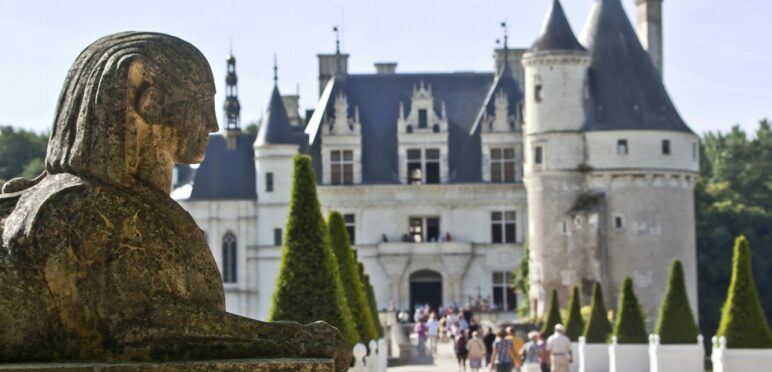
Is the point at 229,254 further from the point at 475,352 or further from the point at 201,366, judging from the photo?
the point at 201,366

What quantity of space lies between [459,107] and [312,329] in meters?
50.6

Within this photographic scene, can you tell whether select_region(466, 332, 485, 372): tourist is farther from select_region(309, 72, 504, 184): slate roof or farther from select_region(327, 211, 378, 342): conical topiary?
select_region(309, 72, 504, 184): slate roof

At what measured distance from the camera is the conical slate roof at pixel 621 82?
48.1 meters

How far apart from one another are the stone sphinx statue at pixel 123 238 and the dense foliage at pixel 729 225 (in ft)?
158

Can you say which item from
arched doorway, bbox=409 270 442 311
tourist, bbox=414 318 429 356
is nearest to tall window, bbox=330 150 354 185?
arched doorway, bbox=409 270 442 311

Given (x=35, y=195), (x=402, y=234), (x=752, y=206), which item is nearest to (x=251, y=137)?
(x=402, y=234)

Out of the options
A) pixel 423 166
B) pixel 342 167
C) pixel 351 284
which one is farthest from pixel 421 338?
pixel 342 167

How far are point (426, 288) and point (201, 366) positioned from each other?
49626 millimetres

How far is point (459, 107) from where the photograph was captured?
55.3 m

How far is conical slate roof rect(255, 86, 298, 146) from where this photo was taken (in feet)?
175

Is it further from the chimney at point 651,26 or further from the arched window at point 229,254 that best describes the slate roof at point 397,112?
the chimney at point 651,26

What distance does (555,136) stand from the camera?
Answer: 48.3 m

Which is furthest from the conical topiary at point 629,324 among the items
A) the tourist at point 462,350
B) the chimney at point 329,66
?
the chimney at point 329,66

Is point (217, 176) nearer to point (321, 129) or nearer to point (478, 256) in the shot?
point (321, 129)
